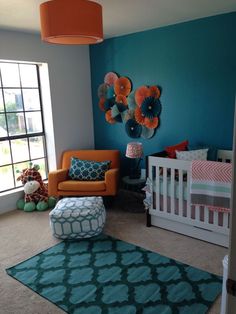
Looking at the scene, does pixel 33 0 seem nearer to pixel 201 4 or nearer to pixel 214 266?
pixel 201 4

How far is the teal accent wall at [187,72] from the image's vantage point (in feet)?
10.3

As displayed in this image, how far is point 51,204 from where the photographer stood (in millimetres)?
3891

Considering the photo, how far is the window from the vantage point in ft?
12.4

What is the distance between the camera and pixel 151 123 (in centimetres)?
384

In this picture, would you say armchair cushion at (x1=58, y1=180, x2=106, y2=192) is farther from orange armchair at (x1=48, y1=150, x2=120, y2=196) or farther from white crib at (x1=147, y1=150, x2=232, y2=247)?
white crib at (x1=147, y1=150, x2=232, y2=247)

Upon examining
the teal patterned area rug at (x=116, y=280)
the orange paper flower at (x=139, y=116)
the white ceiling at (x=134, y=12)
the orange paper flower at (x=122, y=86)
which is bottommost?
the teal patterned area rug at (x=116, y=280)

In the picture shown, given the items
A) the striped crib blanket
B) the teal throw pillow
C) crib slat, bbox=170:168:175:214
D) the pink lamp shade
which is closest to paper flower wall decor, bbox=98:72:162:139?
the pink lamp shade

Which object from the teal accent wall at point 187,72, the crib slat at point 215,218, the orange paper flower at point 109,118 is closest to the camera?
the crib slat at point 215,218

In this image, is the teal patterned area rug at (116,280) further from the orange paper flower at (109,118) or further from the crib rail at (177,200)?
the orange paper flower at (109,118)

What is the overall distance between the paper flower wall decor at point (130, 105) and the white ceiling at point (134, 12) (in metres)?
0.78

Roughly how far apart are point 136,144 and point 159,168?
818mm

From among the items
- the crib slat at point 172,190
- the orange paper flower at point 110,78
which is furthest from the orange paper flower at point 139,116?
the crib slat at point 172,190

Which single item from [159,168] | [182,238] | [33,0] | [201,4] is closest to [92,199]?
[159,168]

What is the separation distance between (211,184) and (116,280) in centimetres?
119
